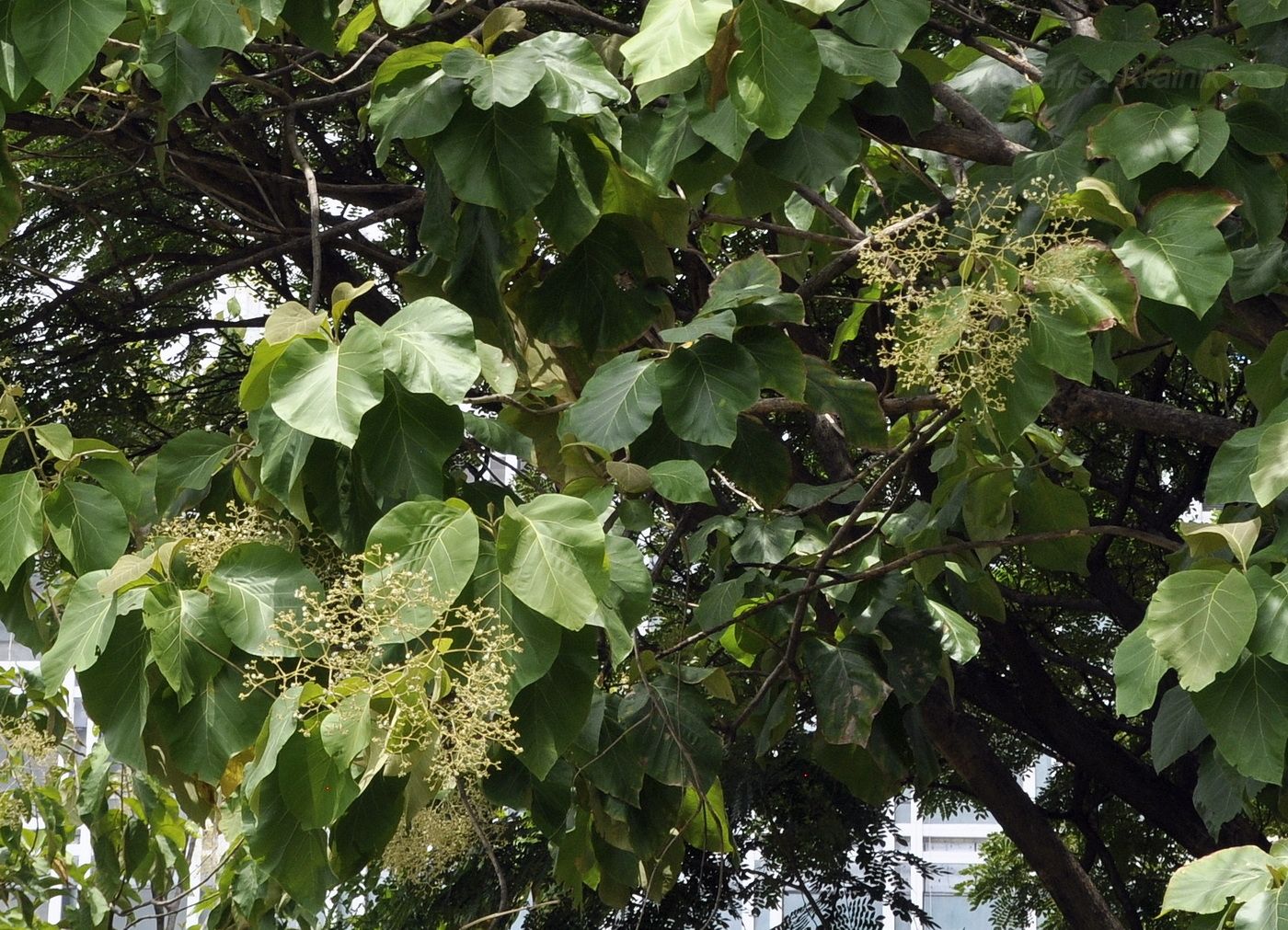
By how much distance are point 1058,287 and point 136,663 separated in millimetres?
1290

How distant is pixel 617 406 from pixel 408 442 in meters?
0.35

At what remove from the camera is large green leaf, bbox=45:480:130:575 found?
2.00 m

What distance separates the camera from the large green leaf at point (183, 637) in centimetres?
178

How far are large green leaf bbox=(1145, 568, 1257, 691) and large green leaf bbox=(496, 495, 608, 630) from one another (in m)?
0.74

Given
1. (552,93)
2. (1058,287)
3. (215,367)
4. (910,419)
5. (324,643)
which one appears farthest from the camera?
(215,367)

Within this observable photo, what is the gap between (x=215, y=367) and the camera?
209 inches

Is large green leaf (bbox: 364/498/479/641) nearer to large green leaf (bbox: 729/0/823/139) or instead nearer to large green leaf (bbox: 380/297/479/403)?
large green leaf (bbox: 380/297/479/403)

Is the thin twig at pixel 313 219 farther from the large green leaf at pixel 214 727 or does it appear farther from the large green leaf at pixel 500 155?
the large green leaf at pixel 214 727

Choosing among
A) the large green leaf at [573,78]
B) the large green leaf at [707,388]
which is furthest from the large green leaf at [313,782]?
the large green leaf at [573,78]

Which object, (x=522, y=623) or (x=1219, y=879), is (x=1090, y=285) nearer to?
(x=1219, y=879)

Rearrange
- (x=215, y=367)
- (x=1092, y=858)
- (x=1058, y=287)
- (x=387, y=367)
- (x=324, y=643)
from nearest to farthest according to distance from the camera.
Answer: (x=324, y=643), (x=387, y=367), (x=1058, y=287), (x=1092, y=858), (x=215, y=367)

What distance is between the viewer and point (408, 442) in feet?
5.98

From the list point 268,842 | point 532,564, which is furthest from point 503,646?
point 268,842

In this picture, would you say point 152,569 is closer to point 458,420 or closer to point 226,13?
point 458,420
